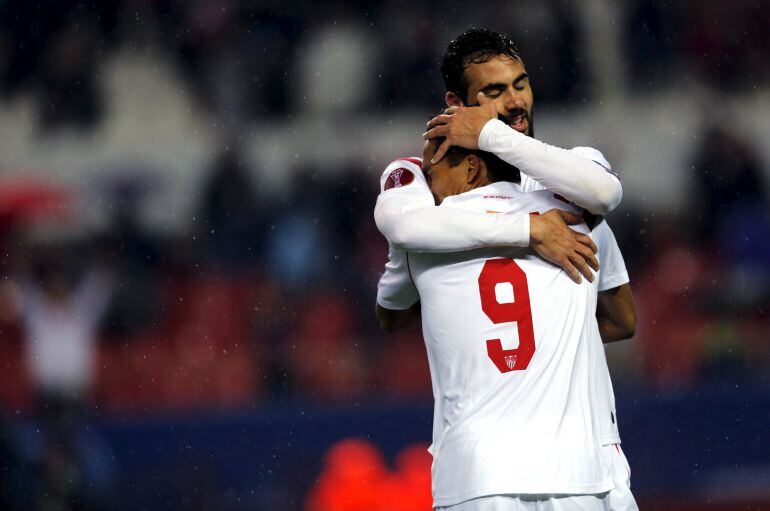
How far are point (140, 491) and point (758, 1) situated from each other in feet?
19.0

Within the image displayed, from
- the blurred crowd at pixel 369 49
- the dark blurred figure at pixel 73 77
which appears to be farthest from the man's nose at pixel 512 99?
the dark blurred figure at pixel 73 77

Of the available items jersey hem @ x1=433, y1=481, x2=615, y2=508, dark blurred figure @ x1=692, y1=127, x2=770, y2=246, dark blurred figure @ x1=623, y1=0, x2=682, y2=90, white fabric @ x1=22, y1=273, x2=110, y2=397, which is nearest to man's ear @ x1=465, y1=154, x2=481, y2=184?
jersey hem @ x1=433, y1=481, x2=615, y2=508

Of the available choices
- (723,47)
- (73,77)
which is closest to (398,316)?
(723,47)

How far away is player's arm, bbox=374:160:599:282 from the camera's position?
233cm

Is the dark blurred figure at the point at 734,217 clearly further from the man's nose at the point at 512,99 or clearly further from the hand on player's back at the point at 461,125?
the hand on player's back at the point at 461,125

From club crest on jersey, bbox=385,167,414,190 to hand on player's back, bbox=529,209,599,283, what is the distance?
297 mm

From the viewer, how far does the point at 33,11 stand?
364 inches

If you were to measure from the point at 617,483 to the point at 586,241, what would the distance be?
0.52 meters

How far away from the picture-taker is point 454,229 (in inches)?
92.0

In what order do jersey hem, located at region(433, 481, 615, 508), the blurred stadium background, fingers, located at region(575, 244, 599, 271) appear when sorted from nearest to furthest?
jersey hem, located at region(433, 481, 615, 508) → fingers, located at region(575, 244, 599, 271) → the blurred stadium background

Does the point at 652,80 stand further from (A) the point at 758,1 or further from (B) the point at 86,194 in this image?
(B) the point at 86,194

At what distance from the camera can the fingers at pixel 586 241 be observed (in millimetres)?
2377

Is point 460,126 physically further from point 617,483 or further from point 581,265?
point 617,483

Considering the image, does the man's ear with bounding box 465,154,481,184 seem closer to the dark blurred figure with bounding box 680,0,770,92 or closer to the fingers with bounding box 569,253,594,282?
the fingers with bounding box 569,253,594,282
